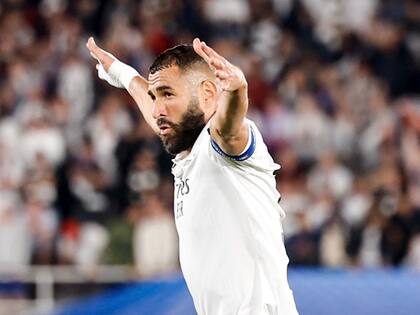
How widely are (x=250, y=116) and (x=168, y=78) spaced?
8.24 meters

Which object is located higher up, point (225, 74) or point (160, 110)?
point (225, 74)

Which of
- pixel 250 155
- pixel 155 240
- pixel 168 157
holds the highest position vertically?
pixel 250 155

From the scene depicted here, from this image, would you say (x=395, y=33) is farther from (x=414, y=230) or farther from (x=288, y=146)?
(x=414, y=230)

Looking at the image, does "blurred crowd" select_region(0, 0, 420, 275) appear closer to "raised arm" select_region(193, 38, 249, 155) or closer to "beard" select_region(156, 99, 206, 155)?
"beard" select_region(156, 99, 206, 155)

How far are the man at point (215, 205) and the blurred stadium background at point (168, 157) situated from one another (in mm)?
4037

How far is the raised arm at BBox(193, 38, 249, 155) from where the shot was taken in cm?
439

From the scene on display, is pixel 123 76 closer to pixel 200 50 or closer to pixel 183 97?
pixel 183 97

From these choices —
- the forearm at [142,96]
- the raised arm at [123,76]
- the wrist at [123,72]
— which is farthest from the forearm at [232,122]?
the wrist at [123,72]

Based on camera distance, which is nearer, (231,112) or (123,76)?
(231,112)

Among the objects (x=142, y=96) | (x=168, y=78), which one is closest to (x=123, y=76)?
(x=142, y=96)

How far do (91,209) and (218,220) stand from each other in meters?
7.51

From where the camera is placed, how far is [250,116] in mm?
13102

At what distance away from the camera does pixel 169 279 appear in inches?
379

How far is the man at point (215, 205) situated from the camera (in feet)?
15.9
